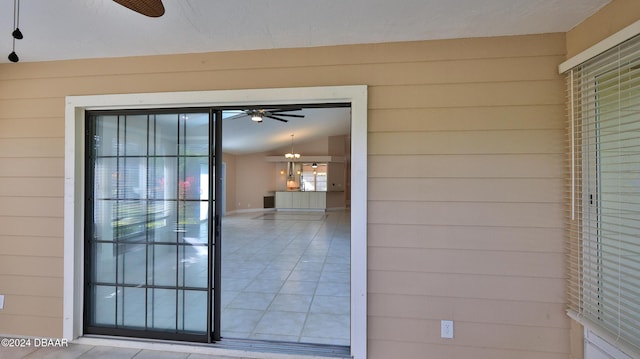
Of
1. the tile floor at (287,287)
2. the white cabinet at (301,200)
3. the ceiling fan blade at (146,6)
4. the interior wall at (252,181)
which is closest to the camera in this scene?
the ceiling fan blade at (146,6)

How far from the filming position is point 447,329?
2.04 meters

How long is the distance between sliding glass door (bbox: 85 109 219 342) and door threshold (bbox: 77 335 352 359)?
0.19ft

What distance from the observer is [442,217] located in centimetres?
206

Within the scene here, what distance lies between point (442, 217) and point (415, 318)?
29.1 inches

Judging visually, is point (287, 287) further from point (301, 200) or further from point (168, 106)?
point (301, 200)

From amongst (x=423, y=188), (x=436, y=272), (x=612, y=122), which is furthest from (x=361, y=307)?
(x=612, y=122)

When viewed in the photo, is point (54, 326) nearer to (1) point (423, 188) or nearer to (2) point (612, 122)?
(1) point (423, 188)

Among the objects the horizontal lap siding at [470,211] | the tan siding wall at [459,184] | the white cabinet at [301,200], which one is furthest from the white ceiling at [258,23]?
the white cabinet at [301,200]

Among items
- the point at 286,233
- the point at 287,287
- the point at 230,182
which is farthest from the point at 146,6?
the point at 230,182

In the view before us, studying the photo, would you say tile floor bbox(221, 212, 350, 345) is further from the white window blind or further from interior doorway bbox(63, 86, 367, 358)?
the white window blind

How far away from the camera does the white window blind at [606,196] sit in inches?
60.1

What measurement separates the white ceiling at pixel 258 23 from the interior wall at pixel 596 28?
0.18ft

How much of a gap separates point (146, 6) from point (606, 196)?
2594mm

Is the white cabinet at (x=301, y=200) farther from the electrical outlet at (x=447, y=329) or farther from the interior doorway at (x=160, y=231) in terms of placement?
the electrical outlet at (x=447, y=329)
